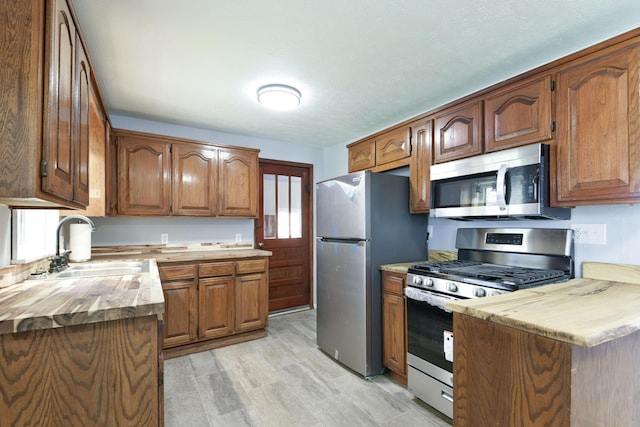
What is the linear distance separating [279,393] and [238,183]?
7.08 ft

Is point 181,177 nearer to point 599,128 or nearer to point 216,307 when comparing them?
point 216,307

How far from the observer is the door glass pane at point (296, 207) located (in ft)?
13.9

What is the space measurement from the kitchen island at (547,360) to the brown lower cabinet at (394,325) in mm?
990

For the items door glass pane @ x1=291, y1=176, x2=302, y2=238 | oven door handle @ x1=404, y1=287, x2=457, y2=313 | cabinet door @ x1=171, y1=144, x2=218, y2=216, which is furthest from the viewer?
door glass pane @ x1=291, y1=176, x2=302, y2=238

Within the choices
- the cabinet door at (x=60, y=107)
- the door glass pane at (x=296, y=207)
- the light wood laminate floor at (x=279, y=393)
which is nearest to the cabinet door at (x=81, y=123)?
the cabinet door at (x=60, y=107)

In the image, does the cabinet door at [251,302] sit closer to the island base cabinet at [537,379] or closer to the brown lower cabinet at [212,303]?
the brown lower cabinet at [212,303]

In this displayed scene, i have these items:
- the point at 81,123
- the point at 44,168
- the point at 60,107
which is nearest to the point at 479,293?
the point at 44,168

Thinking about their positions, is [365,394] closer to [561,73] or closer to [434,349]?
[434,349]

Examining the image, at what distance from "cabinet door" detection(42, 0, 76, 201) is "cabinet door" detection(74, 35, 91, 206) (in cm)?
9

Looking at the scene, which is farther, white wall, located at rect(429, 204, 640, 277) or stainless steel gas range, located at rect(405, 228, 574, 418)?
stainless steel gas range, located at rect(405, 228, 574, 418)

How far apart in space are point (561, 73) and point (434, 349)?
1.83 meters

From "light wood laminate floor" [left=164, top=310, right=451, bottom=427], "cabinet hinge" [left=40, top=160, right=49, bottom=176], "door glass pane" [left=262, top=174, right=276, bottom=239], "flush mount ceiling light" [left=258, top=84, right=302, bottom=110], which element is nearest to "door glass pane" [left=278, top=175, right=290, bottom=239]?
"door glass pane" [left=262, top=174, right=276, bottom=239]

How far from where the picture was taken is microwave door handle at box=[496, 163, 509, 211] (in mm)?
1958

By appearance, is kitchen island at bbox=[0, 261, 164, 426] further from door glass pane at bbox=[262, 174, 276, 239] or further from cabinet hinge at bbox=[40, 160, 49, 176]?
door glass pane at bbox=[262, 174, 276, 239]
